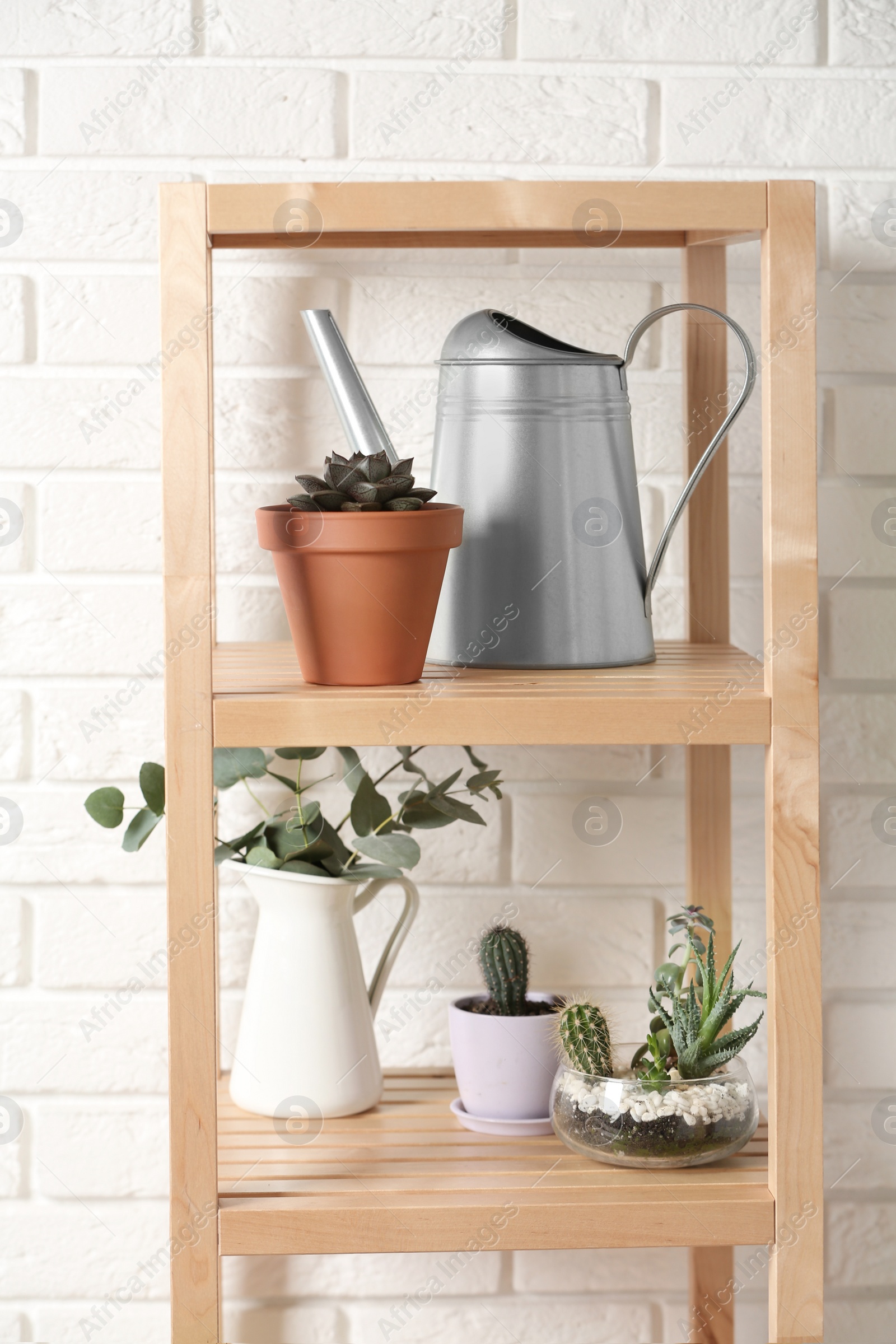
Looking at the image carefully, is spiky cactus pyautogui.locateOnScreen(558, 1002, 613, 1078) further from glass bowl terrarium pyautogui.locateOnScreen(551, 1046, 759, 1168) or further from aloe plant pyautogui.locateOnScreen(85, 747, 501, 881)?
aloe plant pyautogui.locateOnScreen(85, 747, 501, 881)

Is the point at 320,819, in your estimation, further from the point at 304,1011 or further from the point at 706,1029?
the point at 706,1029

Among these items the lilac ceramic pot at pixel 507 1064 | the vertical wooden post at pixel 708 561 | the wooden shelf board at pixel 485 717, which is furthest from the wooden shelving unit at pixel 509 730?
the vertical wooden post at pixel 708 561

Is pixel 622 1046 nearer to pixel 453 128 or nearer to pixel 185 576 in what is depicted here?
pixel 185 576

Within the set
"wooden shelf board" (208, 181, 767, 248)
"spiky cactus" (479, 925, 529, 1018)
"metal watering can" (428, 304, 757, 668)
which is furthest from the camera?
"spiky cactus" (479, 925, 529, 1018)

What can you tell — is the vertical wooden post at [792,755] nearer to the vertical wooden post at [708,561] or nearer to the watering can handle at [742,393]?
the watering can handle at [742,393]

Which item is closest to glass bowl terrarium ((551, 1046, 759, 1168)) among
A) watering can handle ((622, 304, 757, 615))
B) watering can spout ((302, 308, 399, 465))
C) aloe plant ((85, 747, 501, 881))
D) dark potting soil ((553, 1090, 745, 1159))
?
dark potting soil ((553, 1090, 745, 1159))

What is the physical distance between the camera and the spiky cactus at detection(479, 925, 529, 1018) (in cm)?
93

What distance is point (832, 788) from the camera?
1071 millimetres

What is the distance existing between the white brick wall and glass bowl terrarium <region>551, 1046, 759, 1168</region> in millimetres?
250

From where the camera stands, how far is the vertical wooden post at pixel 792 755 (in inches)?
29.2

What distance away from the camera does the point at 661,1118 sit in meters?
0.80

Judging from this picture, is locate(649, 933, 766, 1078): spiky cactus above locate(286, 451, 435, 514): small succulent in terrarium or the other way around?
the other way around

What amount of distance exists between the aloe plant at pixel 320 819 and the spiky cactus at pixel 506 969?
0.09 meters

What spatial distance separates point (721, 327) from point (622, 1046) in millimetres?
576
